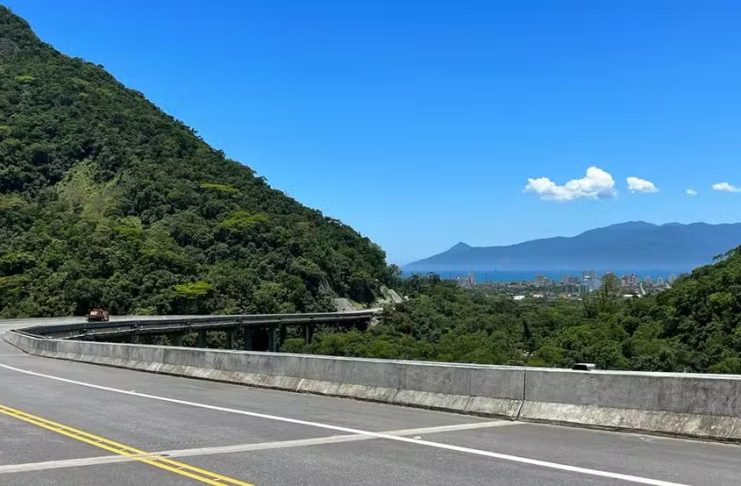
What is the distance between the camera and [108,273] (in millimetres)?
83312

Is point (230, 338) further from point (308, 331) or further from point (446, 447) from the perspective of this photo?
point (446, 447)

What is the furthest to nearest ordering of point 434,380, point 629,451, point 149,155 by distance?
point 149,155, point 434,380, point 629,451

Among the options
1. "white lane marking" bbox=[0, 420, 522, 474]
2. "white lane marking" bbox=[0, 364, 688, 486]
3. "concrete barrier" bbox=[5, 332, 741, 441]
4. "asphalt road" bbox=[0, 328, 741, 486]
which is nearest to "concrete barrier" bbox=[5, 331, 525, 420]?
"concrete barrier" bbox=[5, 332, 741, 441]

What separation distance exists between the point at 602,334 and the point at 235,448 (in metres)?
65.0

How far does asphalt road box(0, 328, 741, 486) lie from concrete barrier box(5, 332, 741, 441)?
269mm

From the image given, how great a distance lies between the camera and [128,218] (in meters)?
102

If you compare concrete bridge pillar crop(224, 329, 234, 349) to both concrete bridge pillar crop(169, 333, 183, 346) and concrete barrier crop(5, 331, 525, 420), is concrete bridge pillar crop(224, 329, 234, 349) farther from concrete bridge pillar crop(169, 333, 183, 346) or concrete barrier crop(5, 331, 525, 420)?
concrete barrier crop(5, 331, 525, 420)

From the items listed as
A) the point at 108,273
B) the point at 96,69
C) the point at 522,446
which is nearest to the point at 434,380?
the point at 522,446

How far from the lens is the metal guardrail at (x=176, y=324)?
4522cm

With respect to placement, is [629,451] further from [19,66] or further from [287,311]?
[19,66]

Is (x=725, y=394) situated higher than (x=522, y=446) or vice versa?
(x=725, y=394)

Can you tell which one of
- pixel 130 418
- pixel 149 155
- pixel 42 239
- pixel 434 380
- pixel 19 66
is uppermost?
pixel 19 66

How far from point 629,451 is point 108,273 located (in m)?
82.3

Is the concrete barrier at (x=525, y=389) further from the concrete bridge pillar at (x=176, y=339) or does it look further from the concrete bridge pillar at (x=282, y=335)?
the concrete bridge pillar at (x=282, y=335)
